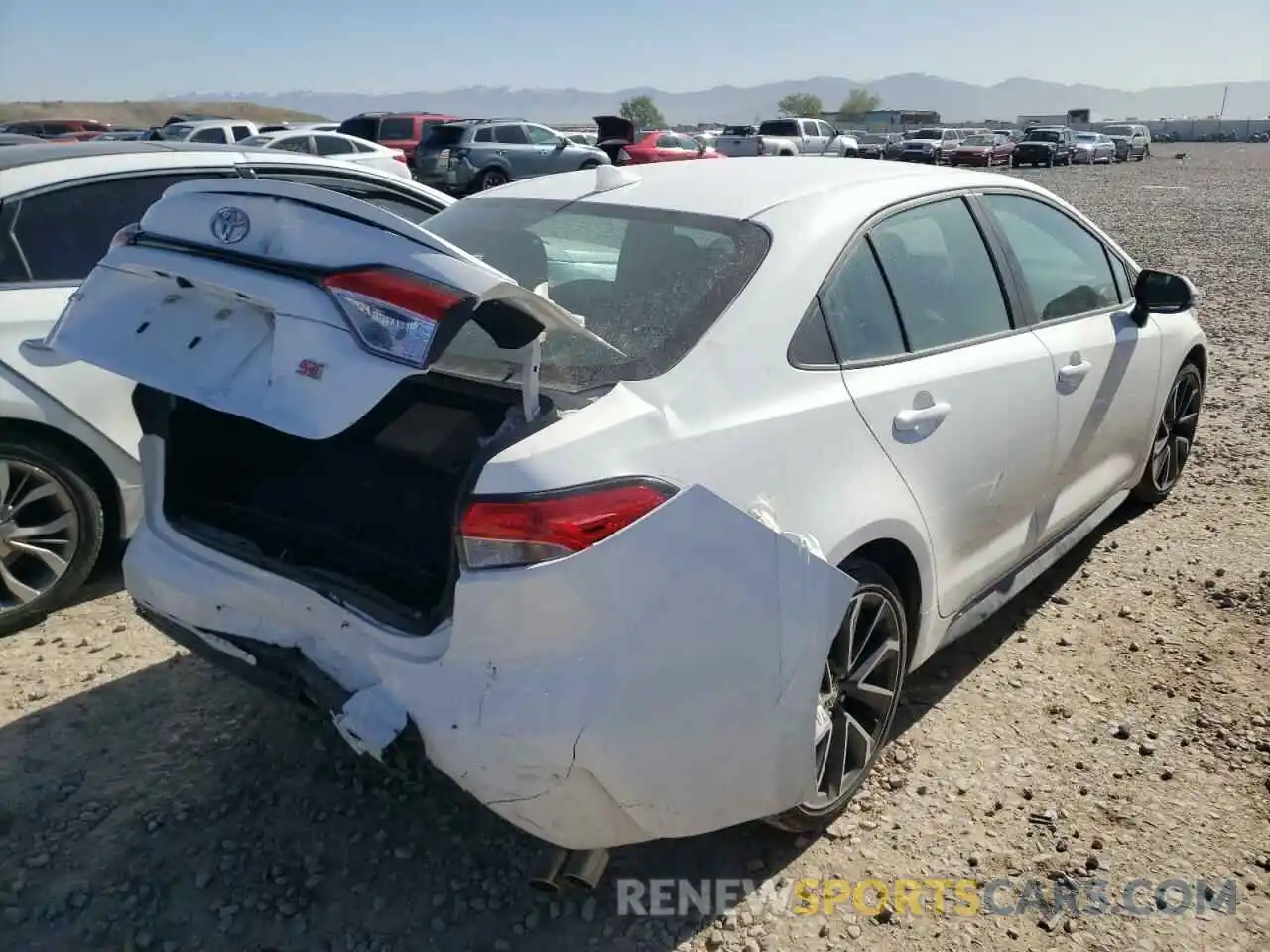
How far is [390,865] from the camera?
262 centimetres

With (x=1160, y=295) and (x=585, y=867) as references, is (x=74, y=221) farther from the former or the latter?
(x=1160, y=295)

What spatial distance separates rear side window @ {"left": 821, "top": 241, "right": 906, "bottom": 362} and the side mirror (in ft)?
5.75

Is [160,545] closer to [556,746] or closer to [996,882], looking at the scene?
[556,746]

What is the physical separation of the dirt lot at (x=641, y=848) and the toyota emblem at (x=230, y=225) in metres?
1.29

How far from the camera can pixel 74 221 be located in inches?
157

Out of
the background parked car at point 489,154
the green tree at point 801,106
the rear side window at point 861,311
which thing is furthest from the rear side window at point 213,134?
the green tree at point 801,106

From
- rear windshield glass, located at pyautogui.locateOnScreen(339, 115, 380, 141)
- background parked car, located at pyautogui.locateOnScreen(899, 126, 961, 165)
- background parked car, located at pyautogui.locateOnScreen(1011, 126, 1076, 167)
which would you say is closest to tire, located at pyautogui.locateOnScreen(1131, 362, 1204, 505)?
rear windshield glass, located at pyautogui.locateOnScreen(339, 115, 380, 141)

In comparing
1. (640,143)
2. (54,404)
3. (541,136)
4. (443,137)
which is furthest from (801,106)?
(54,404)

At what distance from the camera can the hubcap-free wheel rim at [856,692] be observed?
261cm

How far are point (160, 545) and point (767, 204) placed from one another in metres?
1.90

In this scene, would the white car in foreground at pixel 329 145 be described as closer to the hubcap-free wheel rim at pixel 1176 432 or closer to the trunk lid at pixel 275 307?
the hubcap-free wheel rim at pixel 1176 432

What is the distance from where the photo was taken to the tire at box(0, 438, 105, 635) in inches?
145

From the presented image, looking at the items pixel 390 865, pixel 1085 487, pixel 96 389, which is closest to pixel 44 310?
pixel 96 389

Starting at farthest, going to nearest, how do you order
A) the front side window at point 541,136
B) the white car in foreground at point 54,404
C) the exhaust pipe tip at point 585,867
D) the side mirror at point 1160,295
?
the front side window at point 541,136
the side mirror at point 1160,295
the white car in foreground at point 54,404
the exhaust pipe tip at point 585,867
